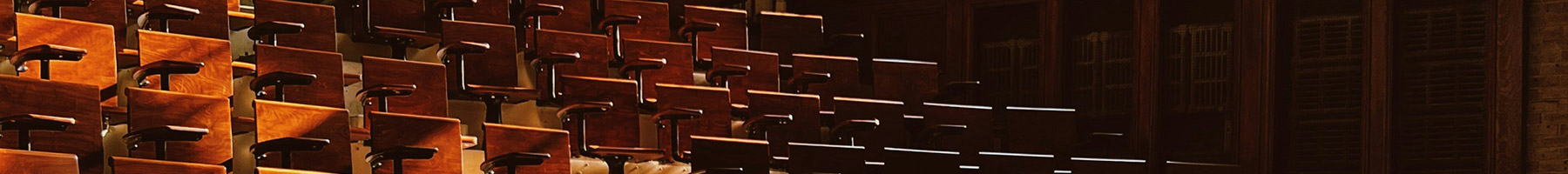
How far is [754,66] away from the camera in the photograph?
1.04 meters

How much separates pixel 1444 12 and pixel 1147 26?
0.52ft

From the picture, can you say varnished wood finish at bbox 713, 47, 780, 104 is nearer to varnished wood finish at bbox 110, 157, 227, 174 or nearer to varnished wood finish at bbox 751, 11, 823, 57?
varnished wood finish at bbox 751, 11, 823, 57

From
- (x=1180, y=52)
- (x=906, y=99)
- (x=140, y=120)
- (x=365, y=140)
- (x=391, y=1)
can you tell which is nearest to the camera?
(x=140, y=120)

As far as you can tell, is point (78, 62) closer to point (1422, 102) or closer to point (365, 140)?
point (365, 140)

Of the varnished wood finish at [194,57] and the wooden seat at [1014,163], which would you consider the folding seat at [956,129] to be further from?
the varnished wood finish at [194,57]

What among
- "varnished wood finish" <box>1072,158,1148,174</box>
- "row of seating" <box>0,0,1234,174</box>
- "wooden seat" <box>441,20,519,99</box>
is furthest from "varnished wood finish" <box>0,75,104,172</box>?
"varnished wood finish" <box>1072,158,1148,174</box>

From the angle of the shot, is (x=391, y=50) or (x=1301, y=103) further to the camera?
(x=1301, y=103)

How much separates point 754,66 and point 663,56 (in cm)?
6

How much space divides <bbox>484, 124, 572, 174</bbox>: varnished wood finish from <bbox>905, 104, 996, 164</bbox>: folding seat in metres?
0.24

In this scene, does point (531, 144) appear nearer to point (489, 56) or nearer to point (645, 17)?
point (489, 56)

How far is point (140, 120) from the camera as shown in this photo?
28.5 inches

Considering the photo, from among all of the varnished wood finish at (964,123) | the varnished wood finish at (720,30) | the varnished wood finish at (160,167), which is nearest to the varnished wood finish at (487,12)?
the varnished wood finish at (720,30)

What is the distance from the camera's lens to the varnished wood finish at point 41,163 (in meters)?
0.64

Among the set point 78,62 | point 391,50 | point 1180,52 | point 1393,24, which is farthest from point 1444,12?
point 78,62
